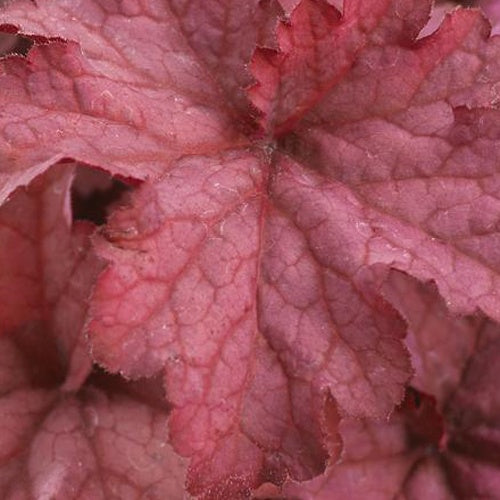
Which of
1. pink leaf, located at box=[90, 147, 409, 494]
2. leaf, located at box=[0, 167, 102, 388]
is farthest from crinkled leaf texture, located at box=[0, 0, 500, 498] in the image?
leaf, located at box=[0, 167, 102, 388]

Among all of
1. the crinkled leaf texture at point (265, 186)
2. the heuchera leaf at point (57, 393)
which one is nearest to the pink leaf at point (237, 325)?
the crinkled leaf texture at point (265, 186)

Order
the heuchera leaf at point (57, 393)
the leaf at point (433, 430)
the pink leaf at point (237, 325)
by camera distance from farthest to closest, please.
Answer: the leaf at point (433, 430)
the heuchera leaf at point (57, 393)
the pink leaf at point (237, 325)

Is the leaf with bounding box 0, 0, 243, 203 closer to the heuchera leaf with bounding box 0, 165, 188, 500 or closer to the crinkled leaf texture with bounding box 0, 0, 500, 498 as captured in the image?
the crinkled leaf texture with bounding box 0, 0, 500, 498

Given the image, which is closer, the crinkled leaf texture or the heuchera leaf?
the crinkled leaf texture

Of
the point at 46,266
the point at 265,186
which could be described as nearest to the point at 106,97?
the point at 265,186

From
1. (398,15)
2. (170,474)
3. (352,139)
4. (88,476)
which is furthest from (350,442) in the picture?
(398,15)

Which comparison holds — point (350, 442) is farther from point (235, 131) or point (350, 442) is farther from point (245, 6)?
point (245, 6)

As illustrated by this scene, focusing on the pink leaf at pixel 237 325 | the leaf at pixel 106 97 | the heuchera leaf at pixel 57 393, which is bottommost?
the heuchera leaf at pixel 57 393

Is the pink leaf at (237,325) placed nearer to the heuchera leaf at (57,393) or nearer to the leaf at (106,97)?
the leaf at (106,97)
